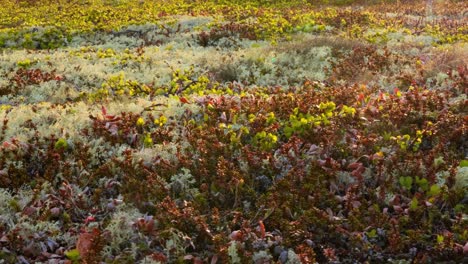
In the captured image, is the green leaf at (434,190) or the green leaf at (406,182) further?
the green leaf at (406,182)

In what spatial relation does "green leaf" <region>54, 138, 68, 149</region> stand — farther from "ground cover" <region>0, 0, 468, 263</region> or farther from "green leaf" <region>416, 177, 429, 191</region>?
"green leaf" <region>416, 177, 429, 191</region>

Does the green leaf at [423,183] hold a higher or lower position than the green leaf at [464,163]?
lower

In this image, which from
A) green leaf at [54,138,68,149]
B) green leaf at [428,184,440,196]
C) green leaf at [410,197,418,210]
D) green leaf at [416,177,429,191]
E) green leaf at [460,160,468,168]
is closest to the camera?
green leaf at [410,197,418,210]

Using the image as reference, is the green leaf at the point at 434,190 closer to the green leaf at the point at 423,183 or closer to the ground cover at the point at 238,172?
the ground cover at the point at 238,172

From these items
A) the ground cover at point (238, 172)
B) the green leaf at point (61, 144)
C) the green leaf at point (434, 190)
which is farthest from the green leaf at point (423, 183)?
the green leaf at point (61, 144)

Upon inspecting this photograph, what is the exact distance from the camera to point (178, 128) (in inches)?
274

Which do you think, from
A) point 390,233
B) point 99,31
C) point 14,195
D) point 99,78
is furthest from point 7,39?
point 390,233

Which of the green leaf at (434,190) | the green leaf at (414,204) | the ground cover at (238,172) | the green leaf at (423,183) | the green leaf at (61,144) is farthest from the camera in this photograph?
the green leaf at (61,144)

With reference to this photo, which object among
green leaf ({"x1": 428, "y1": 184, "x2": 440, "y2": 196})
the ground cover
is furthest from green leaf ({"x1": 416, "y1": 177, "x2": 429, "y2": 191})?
green leaf ({"x1": 428, "y1": 184, "x2": 440, "y2": 196})

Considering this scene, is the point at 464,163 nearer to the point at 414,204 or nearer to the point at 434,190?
the point at 434,190

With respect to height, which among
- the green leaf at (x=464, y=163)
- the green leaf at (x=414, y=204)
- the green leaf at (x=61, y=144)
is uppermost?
the green leaf at (x=61, y=144)

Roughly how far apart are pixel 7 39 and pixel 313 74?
11.9 metres

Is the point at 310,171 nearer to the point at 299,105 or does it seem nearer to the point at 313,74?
the point at 299,105

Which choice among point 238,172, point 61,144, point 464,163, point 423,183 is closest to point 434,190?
point 423,183
